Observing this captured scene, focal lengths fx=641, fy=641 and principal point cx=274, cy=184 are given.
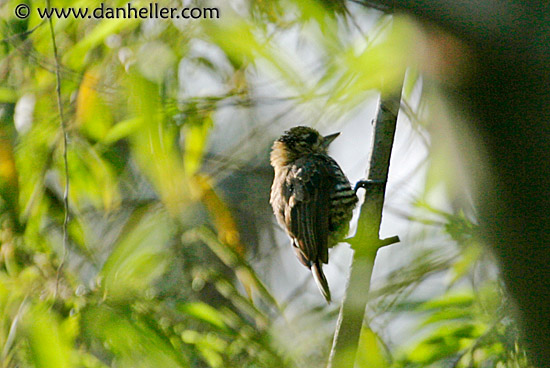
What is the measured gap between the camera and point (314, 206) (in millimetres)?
3051

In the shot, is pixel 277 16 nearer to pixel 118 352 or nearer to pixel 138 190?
pixel 118 352

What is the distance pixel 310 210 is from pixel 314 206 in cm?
3

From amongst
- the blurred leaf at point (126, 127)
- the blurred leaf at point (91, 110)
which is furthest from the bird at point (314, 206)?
the blurred leaf at point (91, 110)

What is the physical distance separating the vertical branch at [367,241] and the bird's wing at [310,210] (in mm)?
711

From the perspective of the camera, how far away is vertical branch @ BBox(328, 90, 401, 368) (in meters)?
1.97

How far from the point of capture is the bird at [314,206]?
2994mm

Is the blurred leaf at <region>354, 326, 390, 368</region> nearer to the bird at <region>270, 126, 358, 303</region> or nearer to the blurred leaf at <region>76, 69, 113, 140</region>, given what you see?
the bird at <region>270, 126, 358, 303</region>

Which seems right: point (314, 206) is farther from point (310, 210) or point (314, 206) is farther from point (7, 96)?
point (7, 96)

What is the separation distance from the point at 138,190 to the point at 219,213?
85 cm

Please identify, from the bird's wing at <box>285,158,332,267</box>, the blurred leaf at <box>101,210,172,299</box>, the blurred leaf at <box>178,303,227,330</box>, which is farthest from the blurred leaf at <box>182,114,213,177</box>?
the blurred leaf at <box>178,303,227,330</box>

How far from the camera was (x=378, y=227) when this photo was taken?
225 centimetres

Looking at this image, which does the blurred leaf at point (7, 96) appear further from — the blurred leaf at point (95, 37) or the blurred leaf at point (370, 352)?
the blurred leaf at point (370, 352)

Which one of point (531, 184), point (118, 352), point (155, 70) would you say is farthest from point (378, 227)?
point (531, 184)

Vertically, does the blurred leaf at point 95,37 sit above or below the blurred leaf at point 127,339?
above
